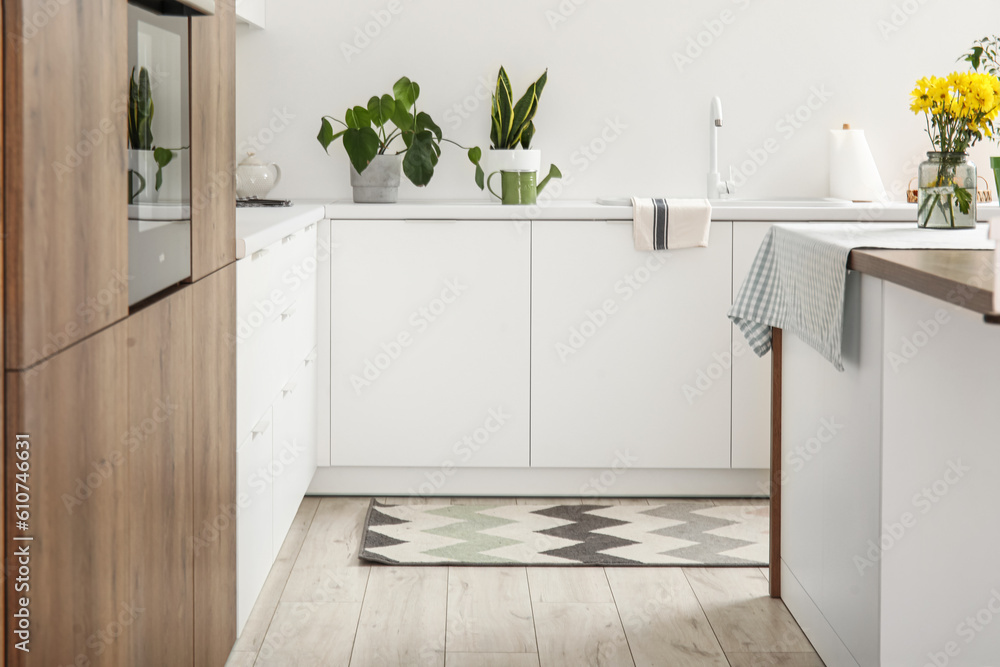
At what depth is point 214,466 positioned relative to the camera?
73.2 inches

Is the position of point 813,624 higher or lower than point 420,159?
lower

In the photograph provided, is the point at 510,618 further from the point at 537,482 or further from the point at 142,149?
the point at 142,149

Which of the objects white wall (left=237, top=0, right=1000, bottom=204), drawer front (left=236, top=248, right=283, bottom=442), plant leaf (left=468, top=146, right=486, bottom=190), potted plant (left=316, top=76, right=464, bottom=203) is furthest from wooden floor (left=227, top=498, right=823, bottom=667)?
white wall (left=237, top=0, right=1000, bottom=204)

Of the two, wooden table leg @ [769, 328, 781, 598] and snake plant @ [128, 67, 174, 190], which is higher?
snake plant @ [128, 67, 174, 190]

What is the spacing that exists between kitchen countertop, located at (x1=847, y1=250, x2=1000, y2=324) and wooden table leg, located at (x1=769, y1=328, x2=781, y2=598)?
1.97 feet

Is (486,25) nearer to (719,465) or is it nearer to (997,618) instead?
(719,465)

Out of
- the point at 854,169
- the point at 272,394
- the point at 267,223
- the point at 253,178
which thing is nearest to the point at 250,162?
the point at 253,178

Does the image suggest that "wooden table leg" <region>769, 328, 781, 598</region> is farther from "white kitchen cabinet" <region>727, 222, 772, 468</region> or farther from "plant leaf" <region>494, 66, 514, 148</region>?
"plant leaf" <region>494, 66, 514, 148</region>

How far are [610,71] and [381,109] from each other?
0.88 m

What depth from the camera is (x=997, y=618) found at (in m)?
1.87

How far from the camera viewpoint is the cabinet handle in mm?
2262

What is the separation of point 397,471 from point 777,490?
1354 millimetres

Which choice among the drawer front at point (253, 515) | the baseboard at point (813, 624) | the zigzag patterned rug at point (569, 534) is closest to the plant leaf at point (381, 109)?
the zigzag patterned rug at point (569, 534)

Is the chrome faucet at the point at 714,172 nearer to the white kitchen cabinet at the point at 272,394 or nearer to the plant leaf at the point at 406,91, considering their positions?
the plant leaf at the point at 406,91
